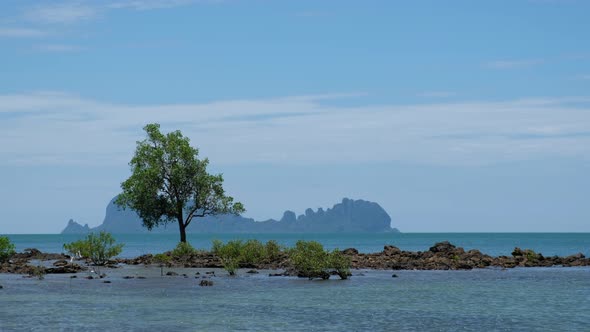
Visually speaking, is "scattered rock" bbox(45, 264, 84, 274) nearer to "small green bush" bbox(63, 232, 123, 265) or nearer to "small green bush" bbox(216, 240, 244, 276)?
A: "small green bush" bbox(63, 232, 123, 265)

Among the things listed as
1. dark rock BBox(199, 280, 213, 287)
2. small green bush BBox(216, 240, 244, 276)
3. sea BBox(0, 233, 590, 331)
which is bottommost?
sea BBox(0, 233, 590, 331)

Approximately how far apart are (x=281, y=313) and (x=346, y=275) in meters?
22.2

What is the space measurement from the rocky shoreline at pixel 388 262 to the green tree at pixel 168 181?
5354 millimetres

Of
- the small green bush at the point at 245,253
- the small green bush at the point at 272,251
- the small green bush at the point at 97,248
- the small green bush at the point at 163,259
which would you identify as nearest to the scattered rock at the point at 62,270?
the small green bush at the point at 97,248

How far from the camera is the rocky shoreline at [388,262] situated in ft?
236

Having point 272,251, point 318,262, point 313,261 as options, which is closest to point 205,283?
point 313,261

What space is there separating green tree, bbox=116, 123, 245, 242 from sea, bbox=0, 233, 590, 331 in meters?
19.7

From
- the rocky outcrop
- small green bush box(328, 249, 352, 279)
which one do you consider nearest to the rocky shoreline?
the rocky outcrop

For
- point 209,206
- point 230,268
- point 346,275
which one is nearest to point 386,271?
point 346,275

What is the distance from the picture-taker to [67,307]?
42.3m

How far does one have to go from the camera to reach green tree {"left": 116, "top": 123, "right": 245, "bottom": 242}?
8419 centimetres

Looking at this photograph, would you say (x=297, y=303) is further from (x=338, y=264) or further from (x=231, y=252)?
(x=231, y=252)

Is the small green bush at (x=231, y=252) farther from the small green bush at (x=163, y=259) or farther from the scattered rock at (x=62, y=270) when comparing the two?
the scattered rock at (x=62, y=270)

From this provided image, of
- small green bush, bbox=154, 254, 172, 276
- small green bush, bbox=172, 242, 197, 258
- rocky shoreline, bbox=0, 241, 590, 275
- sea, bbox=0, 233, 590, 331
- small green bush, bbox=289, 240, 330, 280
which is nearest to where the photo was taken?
sea, bbox=0, 233, 590, 331
